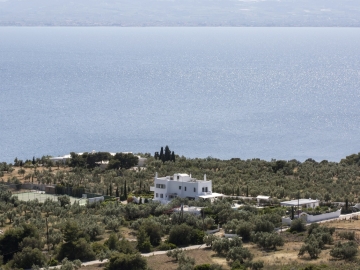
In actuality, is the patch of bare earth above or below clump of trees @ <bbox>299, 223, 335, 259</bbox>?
below

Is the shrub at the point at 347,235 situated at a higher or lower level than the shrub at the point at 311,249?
higher

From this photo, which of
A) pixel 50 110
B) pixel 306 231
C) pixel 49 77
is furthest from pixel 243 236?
pixel 49 77

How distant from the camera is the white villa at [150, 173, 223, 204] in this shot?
58.6m

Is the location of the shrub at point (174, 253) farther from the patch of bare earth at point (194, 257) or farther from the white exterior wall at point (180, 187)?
the white exterior wall at point (180, 187)

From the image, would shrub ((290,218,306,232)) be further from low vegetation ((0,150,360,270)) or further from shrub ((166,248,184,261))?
shrub ((166,248,184,261))

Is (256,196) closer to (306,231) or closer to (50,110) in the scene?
(306,231)

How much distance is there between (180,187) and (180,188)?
0.23ft

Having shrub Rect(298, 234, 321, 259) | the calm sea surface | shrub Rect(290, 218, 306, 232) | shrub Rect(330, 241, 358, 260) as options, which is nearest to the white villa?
shrub Rect(290, 218, 306, 232)

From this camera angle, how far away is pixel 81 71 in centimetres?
19962

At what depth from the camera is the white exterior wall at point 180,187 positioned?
58.7 m

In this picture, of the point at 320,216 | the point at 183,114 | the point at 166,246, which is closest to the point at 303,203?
→ the point at 320,216

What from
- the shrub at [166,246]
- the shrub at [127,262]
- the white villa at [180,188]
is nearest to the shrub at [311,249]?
the shrub at [166,246]

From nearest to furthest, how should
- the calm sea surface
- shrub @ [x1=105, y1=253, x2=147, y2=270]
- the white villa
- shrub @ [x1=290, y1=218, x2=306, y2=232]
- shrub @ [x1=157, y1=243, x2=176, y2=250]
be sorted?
shrub @ [x1=105, y1=253, x2=147, y2=270]
shrub @ [x1=157, y1=243, x2=176, y2=250]
shrub @ [x1=290, y1=218, x2=306, y2=232]
the white villa
the calm sea surface

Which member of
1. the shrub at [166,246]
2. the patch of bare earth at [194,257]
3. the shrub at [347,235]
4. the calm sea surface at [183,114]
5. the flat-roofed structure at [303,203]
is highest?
the calm sea surface at [183,114]
